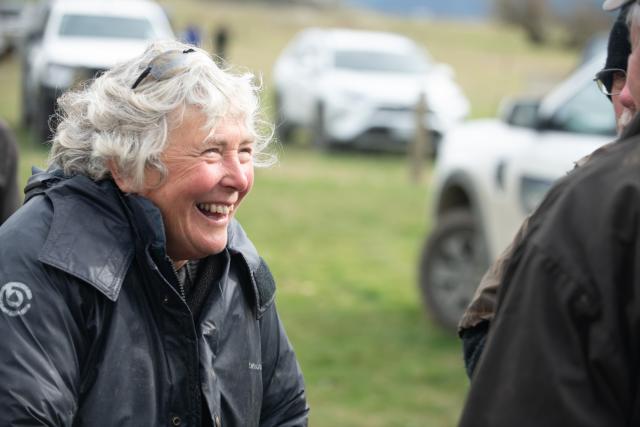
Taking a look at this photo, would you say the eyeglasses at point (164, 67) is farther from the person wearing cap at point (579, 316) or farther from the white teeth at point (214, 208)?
the person wearing cap at point (579, 316)

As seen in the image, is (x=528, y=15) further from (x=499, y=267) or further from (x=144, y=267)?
(x=499, y=267)

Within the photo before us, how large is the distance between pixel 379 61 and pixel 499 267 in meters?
17.4

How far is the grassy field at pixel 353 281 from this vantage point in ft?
22.3

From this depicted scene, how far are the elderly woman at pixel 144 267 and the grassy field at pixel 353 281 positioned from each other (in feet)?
11.2

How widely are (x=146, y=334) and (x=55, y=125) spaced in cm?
84

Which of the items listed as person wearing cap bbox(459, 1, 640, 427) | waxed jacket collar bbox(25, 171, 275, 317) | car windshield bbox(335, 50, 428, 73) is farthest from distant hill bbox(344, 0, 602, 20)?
person wearing cap bbox(459, 1, 640, 427)

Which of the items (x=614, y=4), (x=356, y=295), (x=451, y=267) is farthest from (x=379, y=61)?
(x=614, y=4)

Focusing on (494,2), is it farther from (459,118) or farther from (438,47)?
(459,118)

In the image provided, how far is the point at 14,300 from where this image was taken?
2.64 metres

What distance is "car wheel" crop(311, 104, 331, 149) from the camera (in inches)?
744

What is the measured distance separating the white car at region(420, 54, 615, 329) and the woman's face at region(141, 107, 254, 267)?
151 inches

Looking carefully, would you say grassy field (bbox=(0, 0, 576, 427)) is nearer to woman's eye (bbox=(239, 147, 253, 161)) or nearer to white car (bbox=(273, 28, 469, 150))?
white car (bbox=(273, 28, 469, 150))

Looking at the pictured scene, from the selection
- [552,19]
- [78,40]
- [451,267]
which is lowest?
[451,267]

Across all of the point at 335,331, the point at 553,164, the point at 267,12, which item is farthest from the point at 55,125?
the point at 267,12
